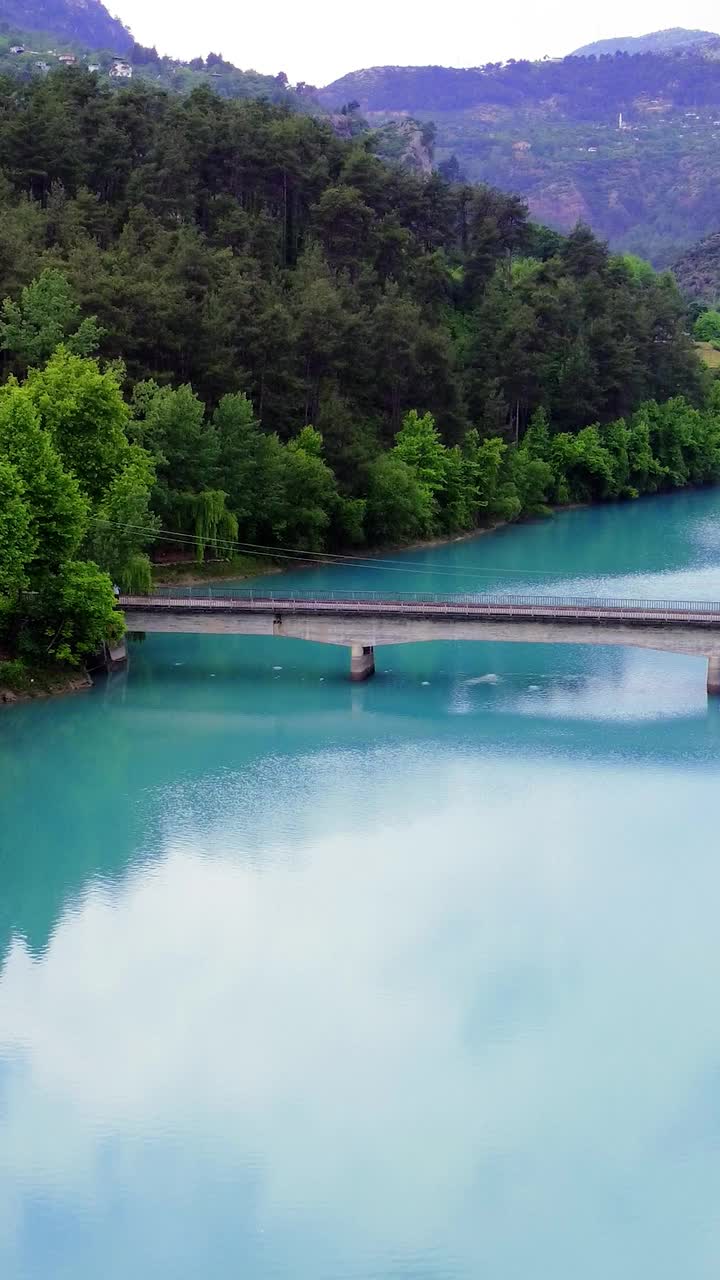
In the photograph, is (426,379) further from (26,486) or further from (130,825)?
(130,825)

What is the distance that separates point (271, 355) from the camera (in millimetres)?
71438

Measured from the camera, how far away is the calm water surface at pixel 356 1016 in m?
21.5

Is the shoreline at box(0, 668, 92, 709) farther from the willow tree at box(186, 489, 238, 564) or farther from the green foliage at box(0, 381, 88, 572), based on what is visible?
the willow tree at box(186, 489, 238, 564)

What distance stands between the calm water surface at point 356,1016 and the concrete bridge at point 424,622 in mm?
2038

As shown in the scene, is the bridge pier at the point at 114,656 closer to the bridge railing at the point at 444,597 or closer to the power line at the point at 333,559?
the bridge railing at the point at 444,597

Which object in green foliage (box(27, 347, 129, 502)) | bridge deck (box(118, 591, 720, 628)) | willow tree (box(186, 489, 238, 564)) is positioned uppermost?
green foliage (box(27, 347, 129, 502))

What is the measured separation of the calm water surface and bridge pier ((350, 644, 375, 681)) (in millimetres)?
2456

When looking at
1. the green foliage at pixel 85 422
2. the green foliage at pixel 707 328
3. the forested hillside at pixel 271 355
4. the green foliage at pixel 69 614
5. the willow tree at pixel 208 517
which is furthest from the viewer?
the green foliage at pixel 707 328

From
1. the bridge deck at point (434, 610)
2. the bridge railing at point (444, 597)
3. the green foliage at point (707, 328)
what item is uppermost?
the green foliage at point (707, 328)

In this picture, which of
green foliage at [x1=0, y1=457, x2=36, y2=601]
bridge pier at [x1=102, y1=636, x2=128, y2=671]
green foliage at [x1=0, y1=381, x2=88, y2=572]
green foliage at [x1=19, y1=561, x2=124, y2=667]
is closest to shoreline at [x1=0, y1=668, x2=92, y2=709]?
green foliage at [x1=19, y1=561, x2=124, y2=667]

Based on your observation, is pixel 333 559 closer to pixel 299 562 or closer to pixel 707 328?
pixel 299 562

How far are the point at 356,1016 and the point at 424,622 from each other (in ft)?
71.1

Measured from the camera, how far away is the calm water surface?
21547 mm

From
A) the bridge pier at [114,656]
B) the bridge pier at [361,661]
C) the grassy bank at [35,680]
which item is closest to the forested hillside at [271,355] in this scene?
the grassy bank at [35,680]
